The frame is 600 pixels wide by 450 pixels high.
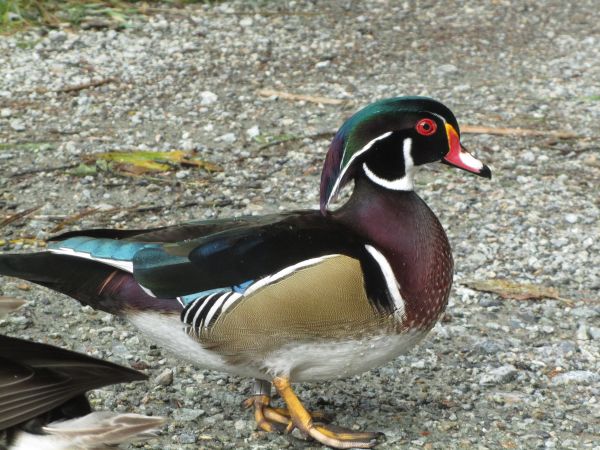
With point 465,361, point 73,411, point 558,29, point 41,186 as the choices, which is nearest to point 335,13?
point 558,29

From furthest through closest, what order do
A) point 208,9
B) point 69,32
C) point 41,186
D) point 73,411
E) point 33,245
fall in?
point 208,9
point 69,32
point 41,186
point 33,245
point 73,411

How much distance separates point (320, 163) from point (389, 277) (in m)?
2.84

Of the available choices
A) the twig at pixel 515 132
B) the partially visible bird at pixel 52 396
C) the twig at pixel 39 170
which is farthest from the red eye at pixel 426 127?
the twig at pixel 515 132

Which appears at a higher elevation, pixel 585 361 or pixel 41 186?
pixel 41 186

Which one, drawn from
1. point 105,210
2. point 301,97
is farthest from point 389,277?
point 301,97

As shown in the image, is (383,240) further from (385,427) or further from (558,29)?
(558,29)

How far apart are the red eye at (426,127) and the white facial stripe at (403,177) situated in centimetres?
5

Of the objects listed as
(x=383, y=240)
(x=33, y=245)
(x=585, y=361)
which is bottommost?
(x=585, y=361)

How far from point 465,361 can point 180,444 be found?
1.31 metres

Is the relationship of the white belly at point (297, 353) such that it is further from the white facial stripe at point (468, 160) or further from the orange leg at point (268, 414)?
the white facial stripe at point (468, 160)

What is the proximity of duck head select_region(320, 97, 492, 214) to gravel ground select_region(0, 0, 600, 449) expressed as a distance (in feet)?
2.98

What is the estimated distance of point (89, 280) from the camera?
3.63 metres

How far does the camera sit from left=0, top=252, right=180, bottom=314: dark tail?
11.7ft

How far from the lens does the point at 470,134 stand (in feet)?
22.1
